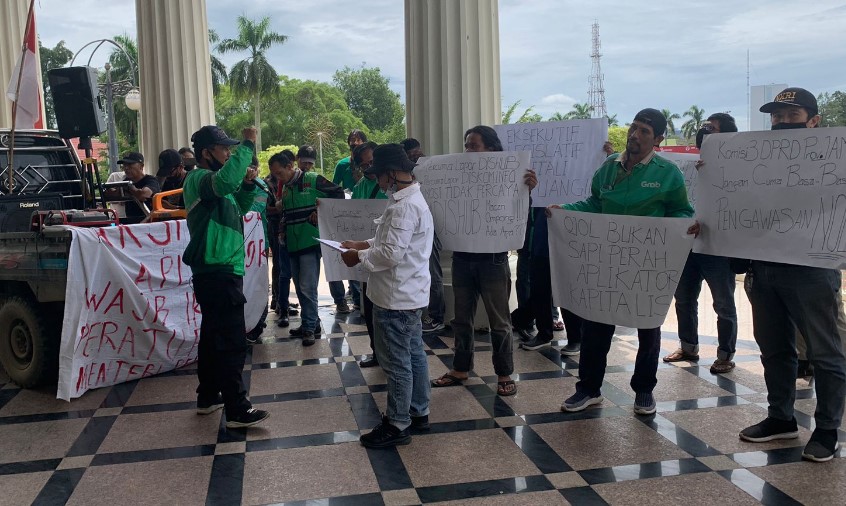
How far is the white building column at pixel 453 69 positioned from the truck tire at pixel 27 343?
13.0 ft

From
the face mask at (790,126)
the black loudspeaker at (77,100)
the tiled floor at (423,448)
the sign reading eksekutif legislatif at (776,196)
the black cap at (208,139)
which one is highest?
the black loudspeaker at (77,100)

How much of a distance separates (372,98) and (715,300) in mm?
77547

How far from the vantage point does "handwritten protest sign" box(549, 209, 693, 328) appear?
4473 millimetres

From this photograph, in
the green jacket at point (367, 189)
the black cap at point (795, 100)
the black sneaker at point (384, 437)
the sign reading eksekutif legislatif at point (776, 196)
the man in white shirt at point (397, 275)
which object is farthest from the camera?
the green jacket at point (367, 189)

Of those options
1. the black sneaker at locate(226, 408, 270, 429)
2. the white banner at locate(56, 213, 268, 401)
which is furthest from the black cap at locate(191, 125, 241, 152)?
the black sneaker at locate(226, 408, 270, 429)

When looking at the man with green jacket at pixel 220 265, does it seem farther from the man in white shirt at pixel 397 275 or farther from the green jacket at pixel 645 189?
the green jacket at pixel 645 189

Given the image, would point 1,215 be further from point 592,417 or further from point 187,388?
point 592,417

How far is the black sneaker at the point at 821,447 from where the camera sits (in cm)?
385

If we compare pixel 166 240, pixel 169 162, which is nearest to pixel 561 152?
pixel 166 240

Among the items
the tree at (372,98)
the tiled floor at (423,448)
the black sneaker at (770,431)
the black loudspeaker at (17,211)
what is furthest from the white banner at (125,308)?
the tree at (372,98)

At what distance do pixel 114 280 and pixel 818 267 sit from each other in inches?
181

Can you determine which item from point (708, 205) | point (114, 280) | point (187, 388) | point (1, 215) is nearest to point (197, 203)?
point (114, 280)

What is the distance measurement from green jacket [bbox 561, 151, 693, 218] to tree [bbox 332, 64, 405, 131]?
76771 millimetres

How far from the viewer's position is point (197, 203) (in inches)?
178
